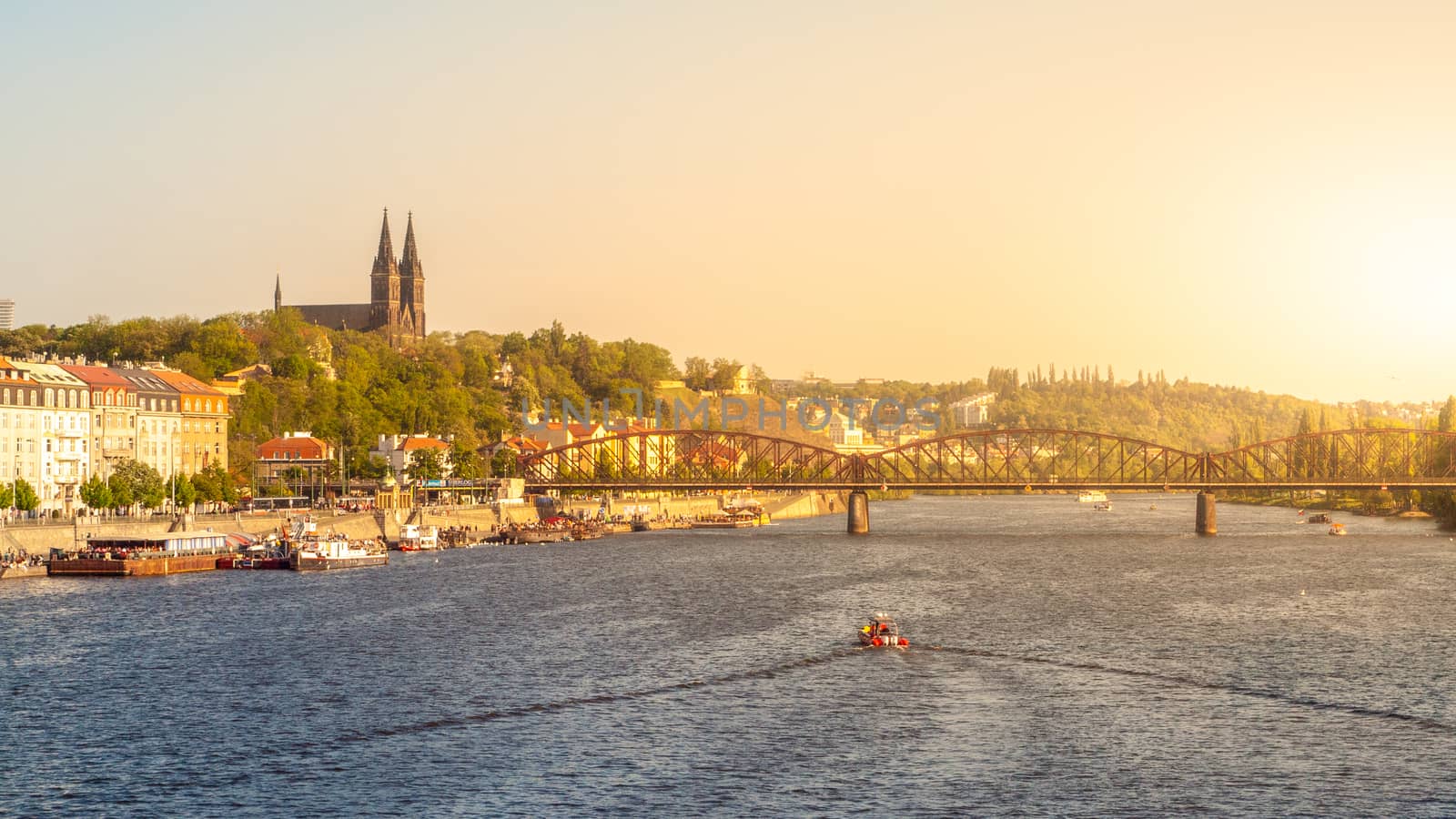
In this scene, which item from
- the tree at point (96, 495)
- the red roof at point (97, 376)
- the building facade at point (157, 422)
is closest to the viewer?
the tree at point (96, 495)

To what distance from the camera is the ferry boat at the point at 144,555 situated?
86062 mm

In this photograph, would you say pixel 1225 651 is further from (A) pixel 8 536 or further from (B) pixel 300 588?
Answer: (A) pixel 8 536

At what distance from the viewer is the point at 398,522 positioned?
126 meters

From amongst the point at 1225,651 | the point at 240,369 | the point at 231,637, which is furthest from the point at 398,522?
the point at 1225,651

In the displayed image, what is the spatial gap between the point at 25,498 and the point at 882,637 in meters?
60.8

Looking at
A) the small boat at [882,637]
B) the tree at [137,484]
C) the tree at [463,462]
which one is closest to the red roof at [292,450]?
the tree at [463,462]

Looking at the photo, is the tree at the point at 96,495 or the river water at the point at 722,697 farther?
the tree at the point at 96,495

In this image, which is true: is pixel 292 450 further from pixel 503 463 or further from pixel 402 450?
pixel 503 463

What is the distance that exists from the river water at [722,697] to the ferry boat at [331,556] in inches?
182

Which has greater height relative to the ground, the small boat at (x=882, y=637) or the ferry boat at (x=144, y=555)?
the ferry boat at (x=144, y=555)

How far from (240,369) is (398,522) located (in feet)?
169

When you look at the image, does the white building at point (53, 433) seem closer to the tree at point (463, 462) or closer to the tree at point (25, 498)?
the tree at point (25, 498)

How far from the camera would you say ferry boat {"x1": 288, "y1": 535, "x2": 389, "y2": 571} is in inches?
3787

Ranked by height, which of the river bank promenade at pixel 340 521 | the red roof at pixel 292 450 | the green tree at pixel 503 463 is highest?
the red roof at pixel 292 450
